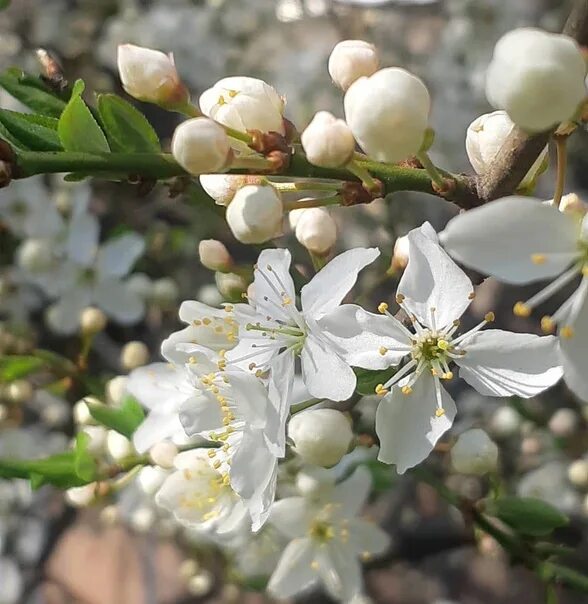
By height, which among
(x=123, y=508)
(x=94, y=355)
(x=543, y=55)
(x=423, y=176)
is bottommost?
(x=94, y=355)

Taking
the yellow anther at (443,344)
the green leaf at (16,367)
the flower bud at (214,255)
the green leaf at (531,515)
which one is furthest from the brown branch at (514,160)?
the green leaf at (16,367)

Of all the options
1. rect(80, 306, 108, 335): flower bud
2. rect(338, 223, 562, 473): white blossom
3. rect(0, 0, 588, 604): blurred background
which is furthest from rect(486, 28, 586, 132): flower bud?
rect(0, 0, 588, 604): blurred background

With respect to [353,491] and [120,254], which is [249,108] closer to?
[353,491]

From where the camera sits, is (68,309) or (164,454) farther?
(68,309)

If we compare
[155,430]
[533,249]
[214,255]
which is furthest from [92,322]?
[533,249]

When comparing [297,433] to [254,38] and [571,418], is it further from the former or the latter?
[254,38]

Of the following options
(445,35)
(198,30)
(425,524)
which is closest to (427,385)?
(425,524)
